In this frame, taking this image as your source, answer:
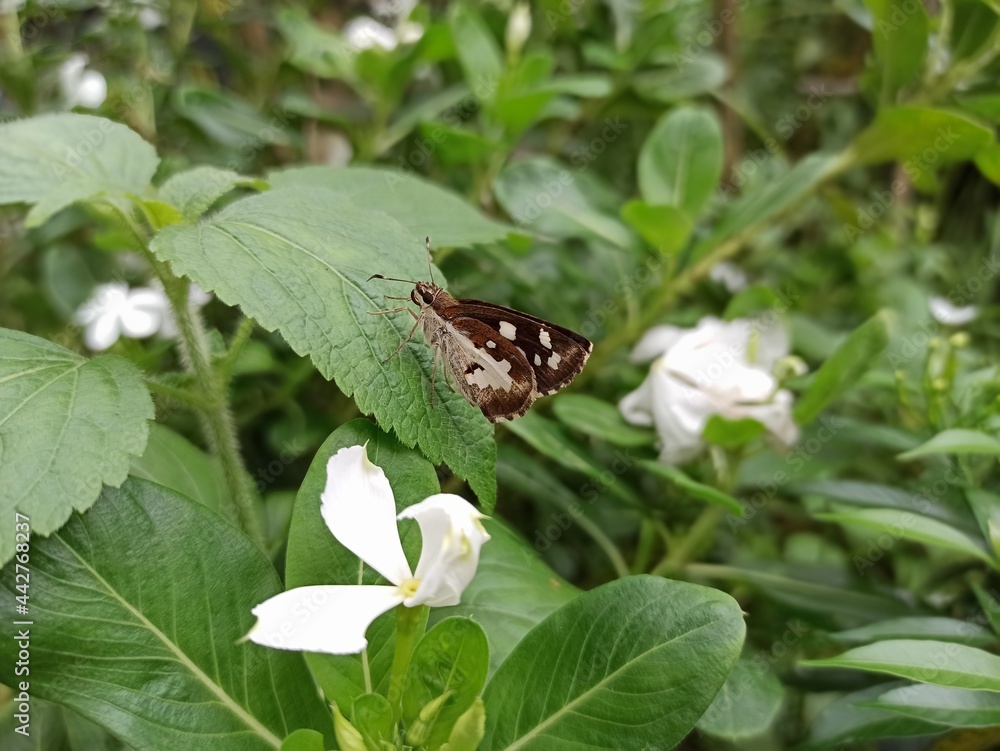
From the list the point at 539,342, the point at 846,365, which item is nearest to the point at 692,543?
the point at 846,365

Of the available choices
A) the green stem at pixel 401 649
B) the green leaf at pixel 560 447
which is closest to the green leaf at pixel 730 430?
the green leaf at pixel 560 447

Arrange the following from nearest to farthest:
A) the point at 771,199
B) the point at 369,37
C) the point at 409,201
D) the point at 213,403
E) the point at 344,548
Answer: the point at 344,548 < the point at 213,403 < the point at 409,201 < the point at 771,199 < the point at 369,37

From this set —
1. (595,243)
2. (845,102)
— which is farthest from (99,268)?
(845,102)

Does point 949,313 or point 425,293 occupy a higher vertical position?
point 425,293

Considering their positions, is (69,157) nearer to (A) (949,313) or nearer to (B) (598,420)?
(B) (598,420)

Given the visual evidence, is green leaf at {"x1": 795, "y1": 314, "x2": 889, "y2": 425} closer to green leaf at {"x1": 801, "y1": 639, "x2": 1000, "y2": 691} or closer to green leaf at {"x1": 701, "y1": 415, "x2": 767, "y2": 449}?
green leaf at {"x1": 701, "y1": 415, "x2": 767, "y2": 449}

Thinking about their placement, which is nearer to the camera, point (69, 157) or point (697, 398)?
point (69, 157)

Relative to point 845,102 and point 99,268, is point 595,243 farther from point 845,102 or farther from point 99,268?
point 845,102
